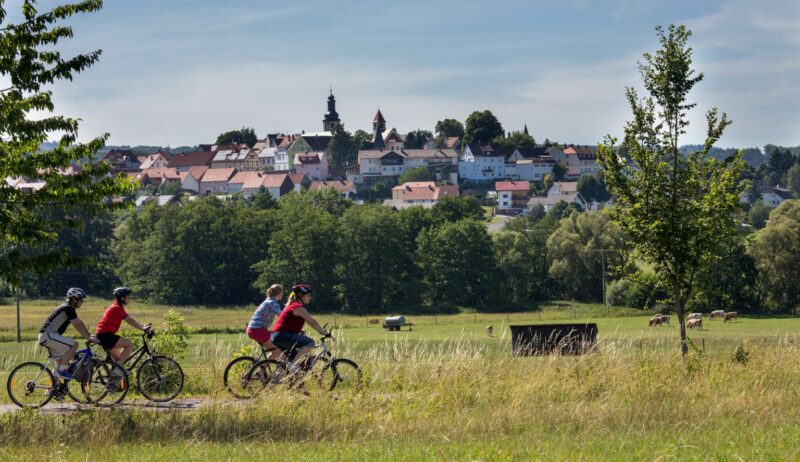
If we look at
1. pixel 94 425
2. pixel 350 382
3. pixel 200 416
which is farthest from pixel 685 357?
pixel 94 425

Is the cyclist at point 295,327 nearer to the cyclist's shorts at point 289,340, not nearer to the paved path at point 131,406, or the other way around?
the cyclist's shorts at point 289,340

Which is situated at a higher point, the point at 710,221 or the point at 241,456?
the point at 710,221

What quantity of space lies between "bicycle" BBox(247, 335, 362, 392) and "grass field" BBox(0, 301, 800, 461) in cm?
29

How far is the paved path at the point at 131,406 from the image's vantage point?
13.3m

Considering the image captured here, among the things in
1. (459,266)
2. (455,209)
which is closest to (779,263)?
(459,266)

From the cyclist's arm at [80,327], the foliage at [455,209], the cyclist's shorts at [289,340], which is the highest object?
the foliage at [455,209]

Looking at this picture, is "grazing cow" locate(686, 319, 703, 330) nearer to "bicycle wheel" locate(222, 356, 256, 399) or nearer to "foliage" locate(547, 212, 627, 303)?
"foliage" locate(547, 212, 627, 303)

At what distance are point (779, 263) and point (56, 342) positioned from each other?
6918 cm

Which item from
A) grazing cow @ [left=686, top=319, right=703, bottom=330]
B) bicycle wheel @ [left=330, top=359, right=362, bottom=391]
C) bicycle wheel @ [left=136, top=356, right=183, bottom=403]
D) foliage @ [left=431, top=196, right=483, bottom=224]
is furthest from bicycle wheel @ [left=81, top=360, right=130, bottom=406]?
foliage @ [left=431, top=196, right=483, bottom=224]

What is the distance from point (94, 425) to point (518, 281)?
7770 cm

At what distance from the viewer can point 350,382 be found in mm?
13836

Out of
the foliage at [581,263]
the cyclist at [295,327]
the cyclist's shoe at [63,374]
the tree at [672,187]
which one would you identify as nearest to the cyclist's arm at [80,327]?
the cyclist's shoe at [63,374]

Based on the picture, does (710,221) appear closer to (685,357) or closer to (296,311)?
(685,357)

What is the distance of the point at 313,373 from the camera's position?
13805mm
